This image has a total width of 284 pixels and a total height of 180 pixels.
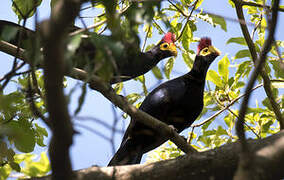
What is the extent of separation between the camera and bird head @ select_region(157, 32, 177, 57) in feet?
13.6

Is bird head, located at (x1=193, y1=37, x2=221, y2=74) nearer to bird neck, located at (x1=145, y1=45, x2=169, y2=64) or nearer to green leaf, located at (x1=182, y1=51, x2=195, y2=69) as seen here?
green leaf, located at (x1=182, y1=51, x2=195, y2=69)

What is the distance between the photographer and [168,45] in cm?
420

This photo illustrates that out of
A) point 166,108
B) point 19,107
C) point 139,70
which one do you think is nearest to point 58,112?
point 19,107

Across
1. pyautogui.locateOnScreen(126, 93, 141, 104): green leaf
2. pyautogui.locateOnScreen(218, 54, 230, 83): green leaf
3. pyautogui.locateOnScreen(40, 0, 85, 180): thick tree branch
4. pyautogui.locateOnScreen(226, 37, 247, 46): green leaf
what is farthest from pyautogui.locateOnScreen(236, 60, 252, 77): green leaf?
pyautogui.locateOnScreen(40, 0, 85, 180): thick tree branch

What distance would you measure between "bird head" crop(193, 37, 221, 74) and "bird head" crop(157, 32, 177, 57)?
21.2 inches

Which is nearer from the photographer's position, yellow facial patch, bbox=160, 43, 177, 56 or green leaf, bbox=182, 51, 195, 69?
green leaf, bbox=182, 51, 195, 69

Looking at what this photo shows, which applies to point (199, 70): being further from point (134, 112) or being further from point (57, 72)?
point (57, 72)

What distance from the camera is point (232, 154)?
1.96m

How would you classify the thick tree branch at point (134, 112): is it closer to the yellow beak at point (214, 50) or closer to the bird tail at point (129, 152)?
the bird tail at point (129, 152)

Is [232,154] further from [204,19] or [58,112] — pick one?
[204,19]

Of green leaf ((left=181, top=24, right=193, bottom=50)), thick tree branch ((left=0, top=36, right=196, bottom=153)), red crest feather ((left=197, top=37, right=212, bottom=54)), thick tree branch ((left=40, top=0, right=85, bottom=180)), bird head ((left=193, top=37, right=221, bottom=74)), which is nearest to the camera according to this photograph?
thick tree branch ((left=40, top=0, right=85, bottom=180))

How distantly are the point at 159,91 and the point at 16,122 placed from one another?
1202mm

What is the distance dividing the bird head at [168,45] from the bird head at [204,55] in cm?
54

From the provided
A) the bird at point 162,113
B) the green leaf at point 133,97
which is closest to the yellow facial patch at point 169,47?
the bird at point 162,113
